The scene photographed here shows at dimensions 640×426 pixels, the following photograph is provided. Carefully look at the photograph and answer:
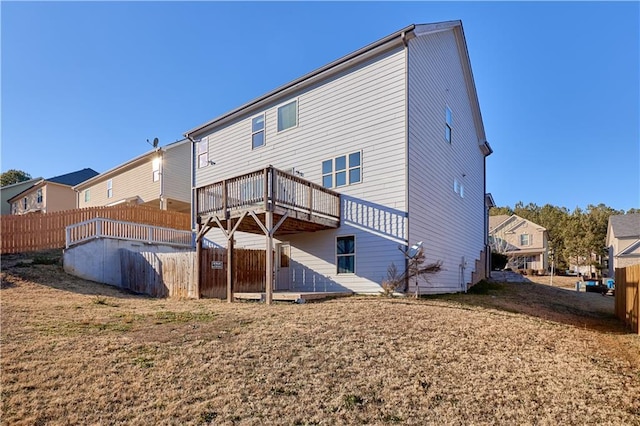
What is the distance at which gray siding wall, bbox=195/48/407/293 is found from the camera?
12.4 metres

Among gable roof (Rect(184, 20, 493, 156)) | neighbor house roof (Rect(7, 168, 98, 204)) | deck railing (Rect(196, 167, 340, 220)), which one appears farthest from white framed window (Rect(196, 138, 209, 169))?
neighbor house roof (Rect(7, 168, 98, 204))

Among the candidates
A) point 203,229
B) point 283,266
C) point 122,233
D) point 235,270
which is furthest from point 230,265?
point 122,233

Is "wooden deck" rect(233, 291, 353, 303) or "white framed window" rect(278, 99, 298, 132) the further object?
"white framed window" rect(278, 99, 298, 132)

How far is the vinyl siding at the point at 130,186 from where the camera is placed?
25.6 meters

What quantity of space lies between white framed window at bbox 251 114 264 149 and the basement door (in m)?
4.55

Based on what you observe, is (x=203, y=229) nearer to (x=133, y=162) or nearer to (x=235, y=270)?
(x=235, y=270)

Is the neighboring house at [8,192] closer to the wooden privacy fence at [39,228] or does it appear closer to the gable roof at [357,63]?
the wooden privacy fence at [39,228]

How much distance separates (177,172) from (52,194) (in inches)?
687

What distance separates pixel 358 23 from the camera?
15789mm

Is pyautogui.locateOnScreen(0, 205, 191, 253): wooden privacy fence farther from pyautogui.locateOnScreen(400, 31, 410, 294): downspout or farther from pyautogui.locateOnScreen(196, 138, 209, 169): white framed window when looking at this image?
pyautogui.locateOnScreen(400, 31, 410, 294): downspout

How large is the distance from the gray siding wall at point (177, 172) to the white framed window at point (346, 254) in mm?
15181

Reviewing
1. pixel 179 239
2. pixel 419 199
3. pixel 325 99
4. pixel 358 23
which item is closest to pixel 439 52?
pixel 358 23

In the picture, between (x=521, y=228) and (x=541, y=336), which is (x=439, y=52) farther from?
(x=521, y=228)

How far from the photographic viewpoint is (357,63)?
13.4m
